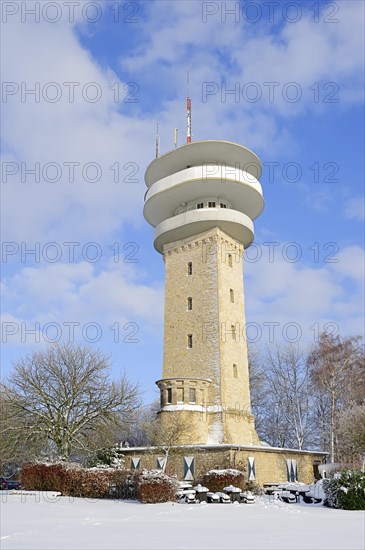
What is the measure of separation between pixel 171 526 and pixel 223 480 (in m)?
10.0

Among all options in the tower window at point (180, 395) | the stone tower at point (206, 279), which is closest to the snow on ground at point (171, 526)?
the tower window at point (180, 395)

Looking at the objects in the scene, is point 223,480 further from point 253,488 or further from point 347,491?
point 347,491

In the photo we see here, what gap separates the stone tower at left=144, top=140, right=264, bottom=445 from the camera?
29203 millimetres

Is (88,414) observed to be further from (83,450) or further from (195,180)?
(195,180)

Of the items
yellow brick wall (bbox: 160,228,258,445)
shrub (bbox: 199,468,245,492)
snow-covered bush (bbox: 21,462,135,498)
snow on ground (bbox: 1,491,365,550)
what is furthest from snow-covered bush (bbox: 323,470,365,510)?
yellow brick wall (bbox: 160,228,258,445)

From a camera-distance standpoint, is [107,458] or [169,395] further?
[169,395]

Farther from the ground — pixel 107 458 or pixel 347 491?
pixel 347 491

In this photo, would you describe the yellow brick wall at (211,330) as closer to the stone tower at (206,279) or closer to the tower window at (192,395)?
the stone tower at (206,279)

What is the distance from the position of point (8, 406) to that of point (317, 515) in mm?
15608

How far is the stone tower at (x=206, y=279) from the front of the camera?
2920 cm

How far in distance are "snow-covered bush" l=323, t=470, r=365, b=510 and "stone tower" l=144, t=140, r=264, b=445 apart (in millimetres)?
10241

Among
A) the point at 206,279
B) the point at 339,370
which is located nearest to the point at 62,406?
the point at 206,279

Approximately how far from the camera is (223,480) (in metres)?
21.6

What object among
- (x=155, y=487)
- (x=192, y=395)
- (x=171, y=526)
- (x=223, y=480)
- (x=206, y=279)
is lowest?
(x=223, y=480)
